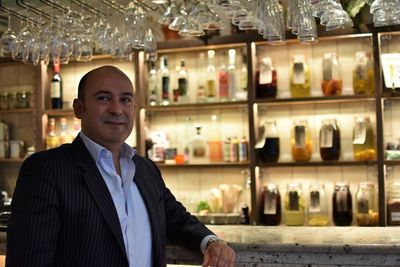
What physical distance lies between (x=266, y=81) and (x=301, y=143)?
495 millimetres

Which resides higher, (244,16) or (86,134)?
(244,16)

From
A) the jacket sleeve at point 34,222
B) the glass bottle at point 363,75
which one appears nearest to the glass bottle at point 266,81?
the glass bottle at point 363,75

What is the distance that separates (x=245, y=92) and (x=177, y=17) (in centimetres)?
154

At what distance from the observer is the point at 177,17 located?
8.96 ft

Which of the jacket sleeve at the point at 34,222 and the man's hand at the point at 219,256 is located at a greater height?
the jacket sleeve at the point at 34,222

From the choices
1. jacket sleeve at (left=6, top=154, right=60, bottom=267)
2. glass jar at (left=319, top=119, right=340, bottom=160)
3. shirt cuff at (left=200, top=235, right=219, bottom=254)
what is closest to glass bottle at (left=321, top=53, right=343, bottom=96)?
glass jar at (left=319, top=119, right=340, bottom=160)

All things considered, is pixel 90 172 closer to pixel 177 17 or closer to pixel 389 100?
pixel 177 17

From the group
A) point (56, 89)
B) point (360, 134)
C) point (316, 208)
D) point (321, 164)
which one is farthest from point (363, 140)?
point (56, 89)

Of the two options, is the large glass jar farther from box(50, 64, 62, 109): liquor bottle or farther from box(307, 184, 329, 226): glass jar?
box(50, 64, 62, 109): liquor bottle

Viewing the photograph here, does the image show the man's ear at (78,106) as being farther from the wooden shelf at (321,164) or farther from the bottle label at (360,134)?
the bottle label at (360,134)

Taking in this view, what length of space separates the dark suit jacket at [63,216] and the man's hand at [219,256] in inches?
9.8

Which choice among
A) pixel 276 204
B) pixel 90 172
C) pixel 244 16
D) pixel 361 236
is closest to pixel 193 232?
pixel 90 172

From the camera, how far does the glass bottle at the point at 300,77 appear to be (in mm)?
4047

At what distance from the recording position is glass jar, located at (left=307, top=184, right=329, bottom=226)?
13.1 ft
